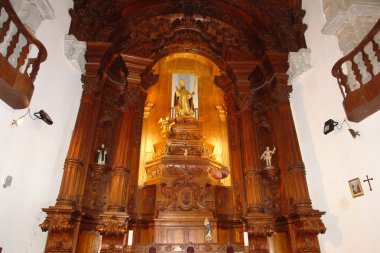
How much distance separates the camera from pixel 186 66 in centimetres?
1202

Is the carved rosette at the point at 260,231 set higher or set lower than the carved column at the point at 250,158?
lower

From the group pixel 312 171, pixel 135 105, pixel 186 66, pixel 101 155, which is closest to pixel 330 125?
pixel 312 171

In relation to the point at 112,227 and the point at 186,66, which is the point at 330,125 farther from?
the point at 186,66

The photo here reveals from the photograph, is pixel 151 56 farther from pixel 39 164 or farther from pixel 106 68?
pixel 39 164

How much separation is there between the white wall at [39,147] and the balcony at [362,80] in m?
6.34

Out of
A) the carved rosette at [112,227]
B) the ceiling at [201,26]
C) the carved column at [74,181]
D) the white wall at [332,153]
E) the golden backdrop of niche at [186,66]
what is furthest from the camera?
the golden backdrop of niche at [186,66]

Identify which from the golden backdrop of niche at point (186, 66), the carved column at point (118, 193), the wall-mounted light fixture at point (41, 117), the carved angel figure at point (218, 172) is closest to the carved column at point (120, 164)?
the carved column at point (118, 193)

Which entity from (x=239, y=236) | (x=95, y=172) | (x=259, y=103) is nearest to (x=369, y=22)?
(x=259, y=103)

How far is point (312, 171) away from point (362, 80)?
240 cm

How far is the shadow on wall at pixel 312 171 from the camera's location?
611cm

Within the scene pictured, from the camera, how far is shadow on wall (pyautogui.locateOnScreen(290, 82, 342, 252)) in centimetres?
611

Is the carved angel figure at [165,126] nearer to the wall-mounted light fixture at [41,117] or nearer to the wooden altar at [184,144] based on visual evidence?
the wooden altar at [184,144]

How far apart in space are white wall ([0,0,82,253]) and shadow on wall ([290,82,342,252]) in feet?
19.5

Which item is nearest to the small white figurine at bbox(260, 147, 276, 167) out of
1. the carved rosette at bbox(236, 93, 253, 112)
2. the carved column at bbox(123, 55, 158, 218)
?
the carved rosette at bbox(236, 93, 253, 112)
